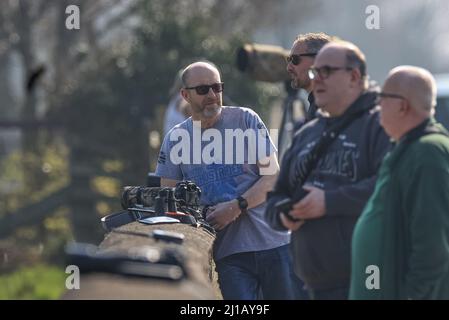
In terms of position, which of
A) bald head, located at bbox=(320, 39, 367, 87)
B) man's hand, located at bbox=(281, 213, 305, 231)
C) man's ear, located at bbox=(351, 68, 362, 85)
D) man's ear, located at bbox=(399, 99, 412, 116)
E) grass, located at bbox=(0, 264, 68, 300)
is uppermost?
bald head, located at bbox=(320, 39, 367, 87)

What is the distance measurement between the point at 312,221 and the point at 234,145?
5.48 ft

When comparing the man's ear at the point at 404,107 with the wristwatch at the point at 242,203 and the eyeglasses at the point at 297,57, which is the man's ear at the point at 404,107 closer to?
the eyeglasses at the point at 297,57

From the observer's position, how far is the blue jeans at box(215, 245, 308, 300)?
7.64m

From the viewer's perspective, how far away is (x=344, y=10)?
140 ft

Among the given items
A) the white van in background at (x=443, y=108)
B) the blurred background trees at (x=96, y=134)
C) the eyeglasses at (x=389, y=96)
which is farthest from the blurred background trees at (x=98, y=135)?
the eyeglasses at (x=389, y=96)

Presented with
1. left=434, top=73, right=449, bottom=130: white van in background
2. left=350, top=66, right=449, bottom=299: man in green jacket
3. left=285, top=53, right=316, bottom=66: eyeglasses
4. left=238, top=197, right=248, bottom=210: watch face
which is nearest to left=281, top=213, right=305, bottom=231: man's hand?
left=350, top=66, right=449, bottom=299: man in green jacket

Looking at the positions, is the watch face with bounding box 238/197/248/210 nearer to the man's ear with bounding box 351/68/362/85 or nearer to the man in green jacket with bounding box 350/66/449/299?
the man's ear with bounding box 351/68/362/85

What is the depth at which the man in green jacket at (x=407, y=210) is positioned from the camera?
5477 millimetres

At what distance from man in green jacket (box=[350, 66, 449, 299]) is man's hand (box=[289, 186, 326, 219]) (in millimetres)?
261

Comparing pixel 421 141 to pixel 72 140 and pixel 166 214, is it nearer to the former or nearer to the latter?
pixel 166 214

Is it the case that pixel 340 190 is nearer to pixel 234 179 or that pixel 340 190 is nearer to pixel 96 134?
pixel 234 179

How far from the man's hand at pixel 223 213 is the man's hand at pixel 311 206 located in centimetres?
157

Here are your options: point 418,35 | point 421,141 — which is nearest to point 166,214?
point 421,141

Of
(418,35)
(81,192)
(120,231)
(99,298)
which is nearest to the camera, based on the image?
(99,298)
